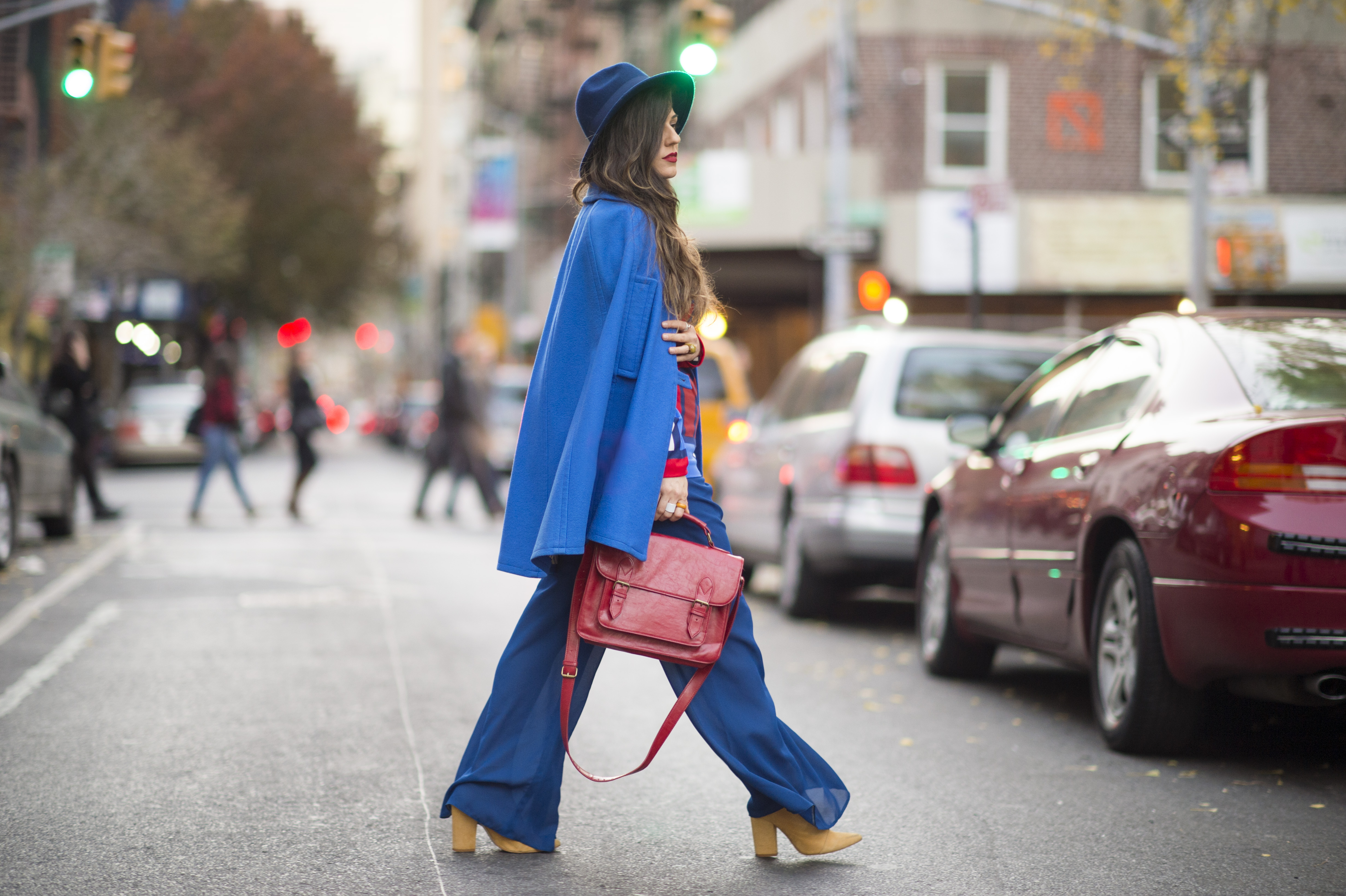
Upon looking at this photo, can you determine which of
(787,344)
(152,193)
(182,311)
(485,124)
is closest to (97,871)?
(787,344)

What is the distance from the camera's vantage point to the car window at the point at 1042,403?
720 centimetres

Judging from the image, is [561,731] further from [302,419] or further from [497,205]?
[497,205]

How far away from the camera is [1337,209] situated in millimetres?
26656

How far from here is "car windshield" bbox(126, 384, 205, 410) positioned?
3080cm

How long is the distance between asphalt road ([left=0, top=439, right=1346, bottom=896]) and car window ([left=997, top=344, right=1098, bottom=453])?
1159 millimetres

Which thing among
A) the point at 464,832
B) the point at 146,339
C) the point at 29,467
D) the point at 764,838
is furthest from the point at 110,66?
the point at 146,339

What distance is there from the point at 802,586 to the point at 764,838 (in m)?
5.65

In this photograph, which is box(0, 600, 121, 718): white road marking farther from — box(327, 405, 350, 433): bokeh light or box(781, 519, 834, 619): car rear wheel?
box(327, 405, 350, 433): bokeh light

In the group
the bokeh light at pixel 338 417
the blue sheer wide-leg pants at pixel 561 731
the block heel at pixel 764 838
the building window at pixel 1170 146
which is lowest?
the bokeh light at pixel 338 417

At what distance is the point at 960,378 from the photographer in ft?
32.3

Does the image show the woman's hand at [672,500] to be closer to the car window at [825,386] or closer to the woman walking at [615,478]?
the woman walking at [615,478]

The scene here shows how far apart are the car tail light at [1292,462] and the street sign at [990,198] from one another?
8.66 metres

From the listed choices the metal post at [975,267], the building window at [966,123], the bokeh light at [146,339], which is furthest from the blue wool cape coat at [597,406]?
the bokeh light at [146,339]

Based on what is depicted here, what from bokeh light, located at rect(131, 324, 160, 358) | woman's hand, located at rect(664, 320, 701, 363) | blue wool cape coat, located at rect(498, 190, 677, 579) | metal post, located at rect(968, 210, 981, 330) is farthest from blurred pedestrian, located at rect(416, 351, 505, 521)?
bokeh light, located at rect(131, 324, 160, 358)
